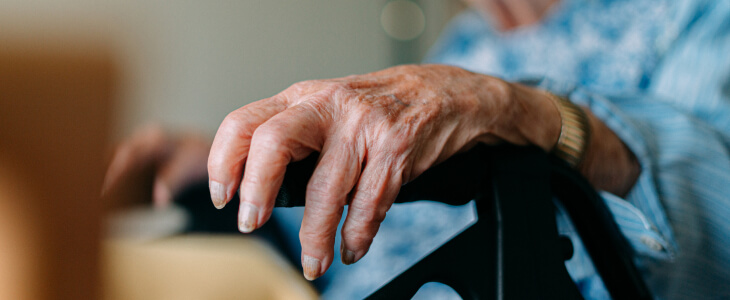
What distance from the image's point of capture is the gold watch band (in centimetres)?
39

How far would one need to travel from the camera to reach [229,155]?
212 mm

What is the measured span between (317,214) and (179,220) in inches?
20.8

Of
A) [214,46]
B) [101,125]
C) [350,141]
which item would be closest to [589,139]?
[350,141]

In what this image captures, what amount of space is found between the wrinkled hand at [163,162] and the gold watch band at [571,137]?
1.60 feet

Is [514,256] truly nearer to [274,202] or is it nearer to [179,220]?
[274,202]

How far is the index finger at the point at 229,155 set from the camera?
0.69ft

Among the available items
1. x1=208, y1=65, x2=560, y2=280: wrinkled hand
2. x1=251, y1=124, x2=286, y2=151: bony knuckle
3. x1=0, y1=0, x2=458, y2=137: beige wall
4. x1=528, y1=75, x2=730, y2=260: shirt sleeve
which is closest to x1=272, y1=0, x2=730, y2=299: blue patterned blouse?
x1=528, y1=75, x2=730, y2=260: shirt sleeve

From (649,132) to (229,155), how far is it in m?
0.50

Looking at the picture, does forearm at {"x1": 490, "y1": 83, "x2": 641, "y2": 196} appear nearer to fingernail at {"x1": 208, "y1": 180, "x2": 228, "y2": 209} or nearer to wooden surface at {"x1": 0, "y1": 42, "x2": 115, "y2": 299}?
fingernail at {"x1": 208, "y1": 180, "x2": 228, "y2": 209}

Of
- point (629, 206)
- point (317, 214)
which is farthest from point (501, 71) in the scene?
point (317, 214)

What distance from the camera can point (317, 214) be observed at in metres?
0.23

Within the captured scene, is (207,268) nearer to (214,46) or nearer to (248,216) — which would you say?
(248,216)

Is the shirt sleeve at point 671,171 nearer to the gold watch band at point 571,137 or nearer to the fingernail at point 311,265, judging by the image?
the gold watch band at point 571,137

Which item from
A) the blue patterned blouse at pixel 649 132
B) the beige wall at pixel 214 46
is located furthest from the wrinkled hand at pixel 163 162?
the beige wall at pixel 214 46
